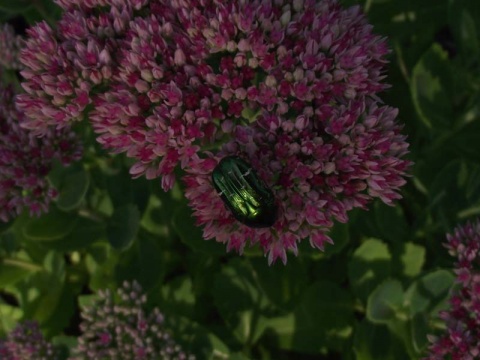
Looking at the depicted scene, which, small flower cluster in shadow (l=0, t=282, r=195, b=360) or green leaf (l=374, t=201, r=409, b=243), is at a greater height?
small flower cluster in shadow (l=0, t=282, r=195, b=360)

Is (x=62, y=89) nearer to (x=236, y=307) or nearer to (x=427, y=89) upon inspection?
(x=236, y=307)

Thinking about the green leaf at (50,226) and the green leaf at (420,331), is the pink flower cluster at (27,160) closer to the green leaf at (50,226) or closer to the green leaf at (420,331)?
the green leaf at (50,226)

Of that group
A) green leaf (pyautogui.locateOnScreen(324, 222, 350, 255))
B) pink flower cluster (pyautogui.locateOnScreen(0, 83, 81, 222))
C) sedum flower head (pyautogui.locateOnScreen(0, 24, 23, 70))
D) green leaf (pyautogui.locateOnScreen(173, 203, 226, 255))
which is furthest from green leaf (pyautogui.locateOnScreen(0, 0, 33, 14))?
green leaf (pyautogui.locateOnScreen(324, 222, 350, 255))

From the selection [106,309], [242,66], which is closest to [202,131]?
[242,66]

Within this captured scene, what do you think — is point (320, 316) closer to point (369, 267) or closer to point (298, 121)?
point (369, 267)

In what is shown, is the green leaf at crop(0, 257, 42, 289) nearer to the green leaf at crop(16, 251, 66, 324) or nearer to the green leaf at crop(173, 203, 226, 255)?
the green leaf at crop(16, 251, 66, 324)

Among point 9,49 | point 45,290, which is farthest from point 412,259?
point 9,49

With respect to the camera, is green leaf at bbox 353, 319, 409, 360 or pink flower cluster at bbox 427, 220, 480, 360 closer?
pink flower cluster at bbox 427, 220, 480, 360

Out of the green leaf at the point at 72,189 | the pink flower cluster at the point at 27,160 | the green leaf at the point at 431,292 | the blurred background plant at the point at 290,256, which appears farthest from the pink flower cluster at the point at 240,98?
the green leaf at the point at 431,292
